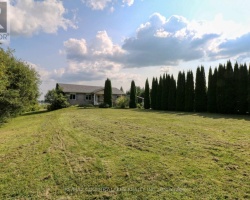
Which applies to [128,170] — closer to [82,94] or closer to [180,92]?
[180,92]

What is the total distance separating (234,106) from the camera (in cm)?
1847

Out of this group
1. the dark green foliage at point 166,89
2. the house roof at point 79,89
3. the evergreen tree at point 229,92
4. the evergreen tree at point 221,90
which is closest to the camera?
the evergreen tree at point 229,92

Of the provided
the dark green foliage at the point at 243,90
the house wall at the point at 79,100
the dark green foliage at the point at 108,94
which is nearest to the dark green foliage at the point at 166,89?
the dark green foliage at the point at 108,94

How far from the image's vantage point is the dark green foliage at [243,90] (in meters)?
17.9

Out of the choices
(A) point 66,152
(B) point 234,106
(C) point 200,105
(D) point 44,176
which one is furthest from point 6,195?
(C) point 200,105

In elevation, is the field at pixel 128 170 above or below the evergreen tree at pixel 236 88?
below

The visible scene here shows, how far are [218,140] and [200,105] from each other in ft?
53.5

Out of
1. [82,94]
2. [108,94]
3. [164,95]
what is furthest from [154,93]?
[82,94]

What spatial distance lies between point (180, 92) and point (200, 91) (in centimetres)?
301

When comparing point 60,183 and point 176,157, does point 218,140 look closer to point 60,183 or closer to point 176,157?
point 176,157

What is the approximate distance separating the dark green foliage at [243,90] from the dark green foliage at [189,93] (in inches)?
223

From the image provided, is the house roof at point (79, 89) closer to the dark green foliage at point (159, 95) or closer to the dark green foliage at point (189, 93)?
the dark green foliage at point (159, 95)

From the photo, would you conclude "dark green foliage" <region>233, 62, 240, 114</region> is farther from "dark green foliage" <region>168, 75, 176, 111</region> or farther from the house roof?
the house roof

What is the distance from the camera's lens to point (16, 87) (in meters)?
15.4
